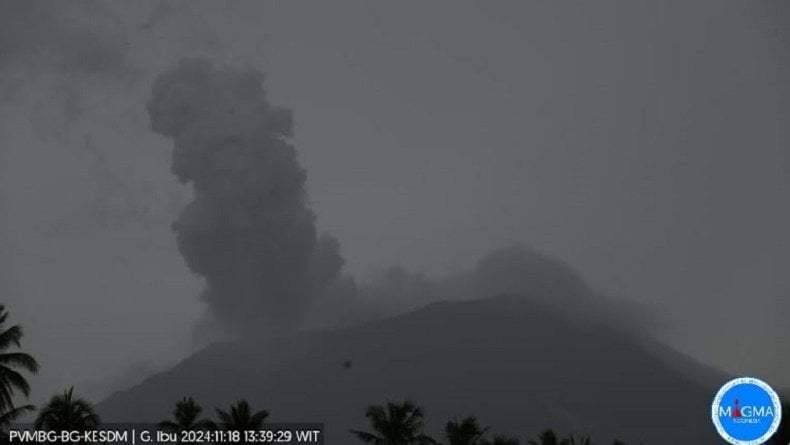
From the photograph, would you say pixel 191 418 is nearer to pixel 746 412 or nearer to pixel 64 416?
pixel 64 416

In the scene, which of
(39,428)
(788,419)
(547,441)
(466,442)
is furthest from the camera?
(547,441)

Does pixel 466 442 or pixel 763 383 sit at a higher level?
pixel 466 442

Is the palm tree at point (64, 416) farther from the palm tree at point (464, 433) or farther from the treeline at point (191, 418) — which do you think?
the palm tree at point (464, 433)

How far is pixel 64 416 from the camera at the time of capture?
71500 mm

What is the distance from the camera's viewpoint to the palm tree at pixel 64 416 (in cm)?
7119

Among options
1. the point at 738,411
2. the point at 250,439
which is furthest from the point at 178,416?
the point at 738,411

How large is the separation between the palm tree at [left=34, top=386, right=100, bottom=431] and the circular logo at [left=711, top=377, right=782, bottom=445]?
2227 inches

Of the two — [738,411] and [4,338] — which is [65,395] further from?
[738,411]

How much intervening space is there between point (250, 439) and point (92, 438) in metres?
12.0

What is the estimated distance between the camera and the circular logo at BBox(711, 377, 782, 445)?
2302 centimetres

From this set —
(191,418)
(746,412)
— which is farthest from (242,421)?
(746,412)

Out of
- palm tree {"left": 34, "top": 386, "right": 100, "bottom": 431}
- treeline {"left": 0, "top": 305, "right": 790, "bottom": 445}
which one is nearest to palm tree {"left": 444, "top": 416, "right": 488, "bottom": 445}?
treeline {"left": 0, "top": 305, "right": 790, "bottom": 445}

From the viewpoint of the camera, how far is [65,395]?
72375 mm

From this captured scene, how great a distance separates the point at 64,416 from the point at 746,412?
5781 centimetres
